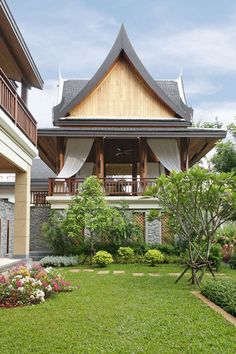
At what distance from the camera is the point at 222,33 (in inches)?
472

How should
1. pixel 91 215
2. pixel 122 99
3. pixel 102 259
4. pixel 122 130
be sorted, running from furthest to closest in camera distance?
pixel 122 99, pixel 122 130, pixel 91 215, pixel 102 259

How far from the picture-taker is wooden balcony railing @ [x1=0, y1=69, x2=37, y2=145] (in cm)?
812

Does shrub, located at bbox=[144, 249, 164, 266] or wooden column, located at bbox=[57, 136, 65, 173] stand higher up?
wooden column, located at bbox=[57, 136, 65, 173]

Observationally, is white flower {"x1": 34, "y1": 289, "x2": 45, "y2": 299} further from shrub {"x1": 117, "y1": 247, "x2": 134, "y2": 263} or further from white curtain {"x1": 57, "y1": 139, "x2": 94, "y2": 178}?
white curtain {"x1": 57, "y1": 139, "x2": 94, "y2": 178}

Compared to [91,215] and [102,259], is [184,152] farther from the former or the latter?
[102,259]

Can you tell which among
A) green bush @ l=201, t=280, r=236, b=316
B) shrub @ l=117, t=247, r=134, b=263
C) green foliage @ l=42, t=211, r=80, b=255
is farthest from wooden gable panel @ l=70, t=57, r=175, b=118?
green bush @ l=201, t=280, r=236, b=316

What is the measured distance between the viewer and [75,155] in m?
17.7

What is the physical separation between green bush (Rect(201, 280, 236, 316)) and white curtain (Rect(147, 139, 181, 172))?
1003 centimetres

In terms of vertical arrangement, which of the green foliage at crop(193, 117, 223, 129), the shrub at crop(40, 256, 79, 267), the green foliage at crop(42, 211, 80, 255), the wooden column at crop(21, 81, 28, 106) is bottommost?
the shrub at crop(40, 256, 79, 267)

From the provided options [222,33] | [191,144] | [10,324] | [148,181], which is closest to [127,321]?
[10,324]

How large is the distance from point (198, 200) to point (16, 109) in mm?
4269

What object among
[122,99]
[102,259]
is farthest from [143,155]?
[102,259]

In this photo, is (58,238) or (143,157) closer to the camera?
(58,238)

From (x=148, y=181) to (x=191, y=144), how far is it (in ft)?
11.5
